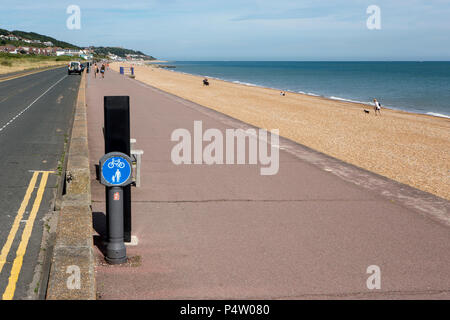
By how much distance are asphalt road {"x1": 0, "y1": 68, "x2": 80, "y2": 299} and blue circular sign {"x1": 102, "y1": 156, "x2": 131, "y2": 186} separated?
1.29 metres

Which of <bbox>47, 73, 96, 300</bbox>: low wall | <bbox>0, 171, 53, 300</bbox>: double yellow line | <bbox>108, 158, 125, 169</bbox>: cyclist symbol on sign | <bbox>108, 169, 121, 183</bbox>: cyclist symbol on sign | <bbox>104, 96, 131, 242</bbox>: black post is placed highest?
<bbox>104, 96, 131, 242</bbox>: black post

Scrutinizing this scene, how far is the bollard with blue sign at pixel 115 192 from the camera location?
15.8 ft

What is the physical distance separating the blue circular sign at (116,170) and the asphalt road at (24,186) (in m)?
1.29

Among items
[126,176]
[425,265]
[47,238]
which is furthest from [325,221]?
[47,238]

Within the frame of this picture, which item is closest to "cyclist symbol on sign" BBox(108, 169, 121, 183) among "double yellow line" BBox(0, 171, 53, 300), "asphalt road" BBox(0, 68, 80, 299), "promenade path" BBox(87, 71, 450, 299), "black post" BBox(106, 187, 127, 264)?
"black post" BBox(106, 187, 127, 264)

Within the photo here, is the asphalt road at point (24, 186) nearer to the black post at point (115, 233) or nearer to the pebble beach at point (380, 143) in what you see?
the black post at point (115, 233)

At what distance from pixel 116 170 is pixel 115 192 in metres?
0.24

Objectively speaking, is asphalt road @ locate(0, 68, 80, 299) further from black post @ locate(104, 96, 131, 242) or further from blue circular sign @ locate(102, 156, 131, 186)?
blue circular sign @ locate(102, 156, 131, 186)

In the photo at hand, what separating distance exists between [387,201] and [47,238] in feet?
16.9

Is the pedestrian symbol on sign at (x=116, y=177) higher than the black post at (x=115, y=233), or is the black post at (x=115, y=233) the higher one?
the pedestrian symbol on sign at (x=116, y=177)

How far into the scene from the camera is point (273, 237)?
5934 millimetres

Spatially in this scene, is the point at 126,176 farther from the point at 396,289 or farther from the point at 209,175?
the point at 209,175

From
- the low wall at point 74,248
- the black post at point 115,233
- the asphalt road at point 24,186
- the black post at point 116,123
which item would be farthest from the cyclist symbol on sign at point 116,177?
the asphalt road at point 24,186

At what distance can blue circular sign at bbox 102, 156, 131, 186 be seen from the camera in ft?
15.7
